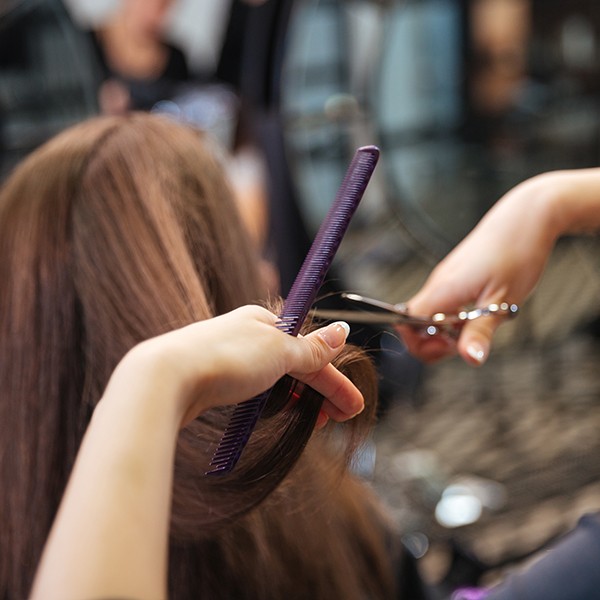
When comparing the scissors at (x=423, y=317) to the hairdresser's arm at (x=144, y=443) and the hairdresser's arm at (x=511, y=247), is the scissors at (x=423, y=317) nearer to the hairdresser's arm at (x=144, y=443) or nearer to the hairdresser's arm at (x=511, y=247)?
the hairdresser's arm at (x=511, y=247)

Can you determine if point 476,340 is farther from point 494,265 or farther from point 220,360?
point 220,360

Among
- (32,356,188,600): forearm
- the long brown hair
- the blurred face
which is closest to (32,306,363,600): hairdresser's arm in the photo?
(32,356,188,600): forearm

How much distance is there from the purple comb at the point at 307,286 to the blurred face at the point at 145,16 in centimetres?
165

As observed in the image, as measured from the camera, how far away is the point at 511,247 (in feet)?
1.78

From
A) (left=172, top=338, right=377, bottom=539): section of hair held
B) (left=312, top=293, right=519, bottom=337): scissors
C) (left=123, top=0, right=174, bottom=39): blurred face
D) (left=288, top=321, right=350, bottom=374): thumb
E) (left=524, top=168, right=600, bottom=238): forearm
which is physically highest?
(left=123, top=0, right=174, bottom=39): blurred face

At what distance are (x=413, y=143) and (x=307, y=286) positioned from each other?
3.46ft

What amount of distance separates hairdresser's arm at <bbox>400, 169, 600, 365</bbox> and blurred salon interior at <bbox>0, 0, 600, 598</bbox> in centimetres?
32

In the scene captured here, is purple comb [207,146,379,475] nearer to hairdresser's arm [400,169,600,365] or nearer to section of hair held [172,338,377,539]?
section of hair held [172,338,377,539]

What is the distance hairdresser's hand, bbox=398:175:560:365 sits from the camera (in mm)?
537

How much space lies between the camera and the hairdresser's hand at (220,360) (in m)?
0.30

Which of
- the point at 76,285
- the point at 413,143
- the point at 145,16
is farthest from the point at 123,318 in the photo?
the point at 145,16

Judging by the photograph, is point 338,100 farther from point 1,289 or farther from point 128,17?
point 1,289

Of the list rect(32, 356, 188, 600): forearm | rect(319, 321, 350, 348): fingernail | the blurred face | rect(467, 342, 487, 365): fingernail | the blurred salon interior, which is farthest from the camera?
the blurred face

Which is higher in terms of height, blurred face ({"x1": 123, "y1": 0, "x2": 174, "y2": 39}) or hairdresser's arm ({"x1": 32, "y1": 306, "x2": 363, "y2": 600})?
blurred face ({"x1": 123, "y1": 0, "x2": 174, "y2": 39})
